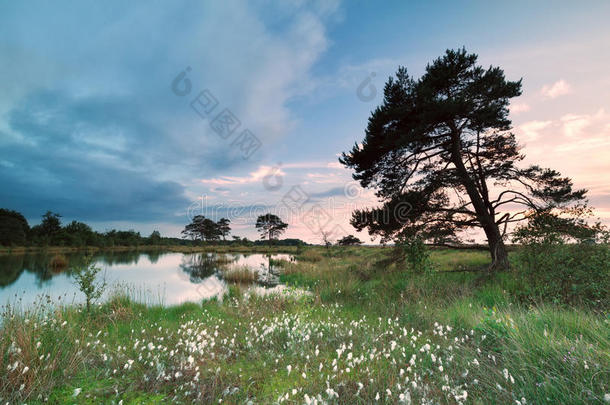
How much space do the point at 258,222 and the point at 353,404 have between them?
68609mm

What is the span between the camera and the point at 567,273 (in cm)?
711

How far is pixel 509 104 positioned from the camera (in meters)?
12.6

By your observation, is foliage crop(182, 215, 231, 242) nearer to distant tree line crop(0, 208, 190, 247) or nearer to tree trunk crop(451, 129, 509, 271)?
distant tree line crop(0, 208, 190, 247)

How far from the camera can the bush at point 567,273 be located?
22.0 ft

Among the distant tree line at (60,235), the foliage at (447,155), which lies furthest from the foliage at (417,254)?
the distant tree line at (60,235)

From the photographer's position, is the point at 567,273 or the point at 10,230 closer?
the point at 567,273

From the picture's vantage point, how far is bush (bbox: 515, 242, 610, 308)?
6.70 meters

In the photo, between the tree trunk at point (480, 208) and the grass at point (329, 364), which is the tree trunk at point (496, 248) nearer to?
the tree trunk at point (480, 208)

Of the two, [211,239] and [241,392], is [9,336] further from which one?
[211,239]

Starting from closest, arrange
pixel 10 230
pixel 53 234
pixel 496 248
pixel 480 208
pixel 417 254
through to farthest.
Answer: pixel 417 254 < pixel 496 248 < pixel 480 208 < pixel 10 230 < pixel 53 234

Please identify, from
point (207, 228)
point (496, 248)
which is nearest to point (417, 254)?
point (496, 248)

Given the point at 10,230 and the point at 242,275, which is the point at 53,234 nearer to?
the point at 10,230

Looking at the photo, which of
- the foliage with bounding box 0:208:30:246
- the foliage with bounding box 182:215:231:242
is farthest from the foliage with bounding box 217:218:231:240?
the foliage with bounding box 0:208:30:246

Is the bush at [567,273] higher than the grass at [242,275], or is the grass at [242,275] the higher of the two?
the bush at [567,273]
